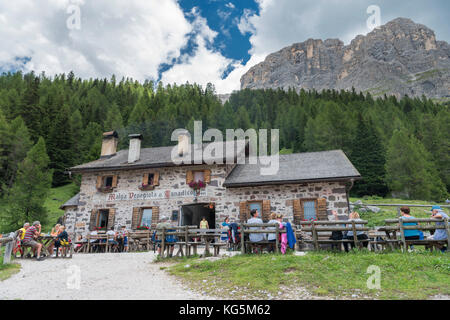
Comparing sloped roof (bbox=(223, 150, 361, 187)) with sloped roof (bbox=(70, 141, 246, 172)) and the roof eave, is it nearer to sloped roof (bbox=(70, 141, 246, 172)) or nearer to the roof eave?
the roof eave

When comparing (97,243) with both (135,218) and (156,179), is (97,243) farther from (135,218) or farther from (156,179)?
(156,179)

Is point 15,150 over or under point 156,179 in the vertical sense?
over

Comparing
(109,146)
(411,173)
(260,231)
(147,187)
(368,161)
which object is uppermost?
(368,161)

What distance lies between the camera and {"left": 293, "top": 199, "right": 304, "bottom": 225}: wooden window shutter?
14.6m

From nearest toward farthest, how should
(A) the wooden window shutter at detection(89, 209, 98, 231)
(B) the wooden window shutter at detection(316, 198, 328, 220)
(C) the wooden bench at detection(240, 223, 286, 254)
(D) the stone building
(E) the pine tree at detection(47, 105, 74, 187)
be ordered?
(C) the wooden bench at detection(240, 223, 286, 254) → (B) the wooden window shutter at detection(316, 198, 328, 220) → (D) the stone building → (A) the wooden window shutter at detection(89, 209, 98, 231) → (E) the pine tree at detection(47, 105, 74, 187)

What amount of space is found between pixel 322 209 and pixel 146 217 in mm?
9434

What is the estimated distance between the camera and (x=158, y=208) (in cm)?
1677

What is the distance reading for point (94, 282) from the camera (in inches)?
A: 274

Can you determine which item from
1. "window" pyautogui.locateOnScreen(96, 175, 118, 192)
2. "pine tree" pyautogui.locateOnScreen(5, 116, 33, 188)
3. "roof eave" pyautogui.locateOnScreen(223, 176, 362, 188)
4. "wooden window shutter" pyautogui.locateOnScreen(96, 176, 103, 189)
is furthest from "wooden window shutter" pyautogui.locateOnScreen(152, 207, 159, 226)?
"pine tree" pyautogui.locateOnScreen(5, 116, 33, 188)

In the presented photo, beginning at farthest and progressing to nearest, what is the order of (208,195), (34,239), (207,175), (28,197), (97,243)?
(28,197) → (207,175) → (208,195) → (97,243) → (34,239)

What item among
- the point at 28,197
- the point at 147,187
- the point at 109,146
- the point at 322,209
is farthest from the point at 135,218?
the point at 28,197

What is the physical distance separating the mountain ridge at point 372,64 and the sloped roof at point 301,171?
12314 centimetres

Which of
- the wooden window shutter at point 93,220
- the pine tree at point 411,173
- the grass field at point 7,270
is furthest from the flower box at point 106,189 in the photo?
the pine tree at point 411,173

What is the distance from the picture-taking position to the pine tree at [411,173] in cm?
3125
